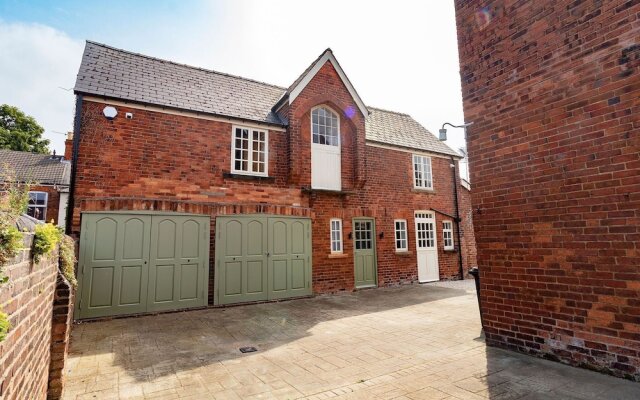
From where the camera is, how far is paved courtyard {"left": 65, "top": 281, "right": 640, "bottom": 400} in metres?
3.57

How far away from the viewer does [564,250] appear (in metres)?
4.12

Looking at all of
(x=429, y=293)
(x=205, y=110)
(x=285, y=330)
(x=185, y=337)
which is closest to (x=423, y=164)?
(x=429, y=293)

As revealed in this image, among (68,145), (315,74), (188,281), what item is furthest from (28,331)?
(68,145)

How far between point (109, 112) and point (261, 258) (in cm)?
550

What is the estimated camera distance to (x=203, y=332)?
6.29 m

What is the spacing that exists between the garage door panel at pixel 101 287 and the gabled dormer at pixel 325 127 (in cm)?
548

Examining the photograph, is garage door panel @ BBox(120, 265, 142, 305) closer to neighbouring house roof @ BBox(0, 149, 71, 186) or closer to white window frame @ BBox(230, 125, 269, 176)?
white window frame @ BBox(230, 125, 269, 176)

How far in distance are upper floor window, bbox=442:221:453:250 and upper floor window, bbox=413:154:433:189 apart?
180 centimetres

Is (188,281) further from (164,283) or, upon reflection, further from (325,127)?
(325,127)

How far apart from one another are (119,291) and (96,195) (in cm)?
236

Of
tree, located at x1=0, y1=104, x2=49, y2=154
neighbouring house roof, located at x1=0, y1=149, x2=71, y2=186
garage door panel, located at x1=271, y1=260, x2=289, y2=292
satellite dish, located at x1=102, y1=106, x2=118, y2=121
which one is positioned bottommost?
garage door panel, located at x1=271, y1=260, x2=289, y2=292

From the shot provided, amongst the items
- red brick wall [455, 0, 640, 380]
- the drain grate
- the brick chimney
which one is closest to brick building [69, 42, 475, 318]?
the drain grate

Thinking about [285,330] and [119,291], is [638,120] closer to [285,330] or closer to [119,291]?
[285,330]

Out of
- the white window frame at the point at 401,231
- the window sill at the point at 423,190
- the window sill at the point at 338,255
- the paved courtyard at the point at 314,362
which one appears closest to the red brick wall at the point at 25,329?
the paved courtyard at the point at 314,362
